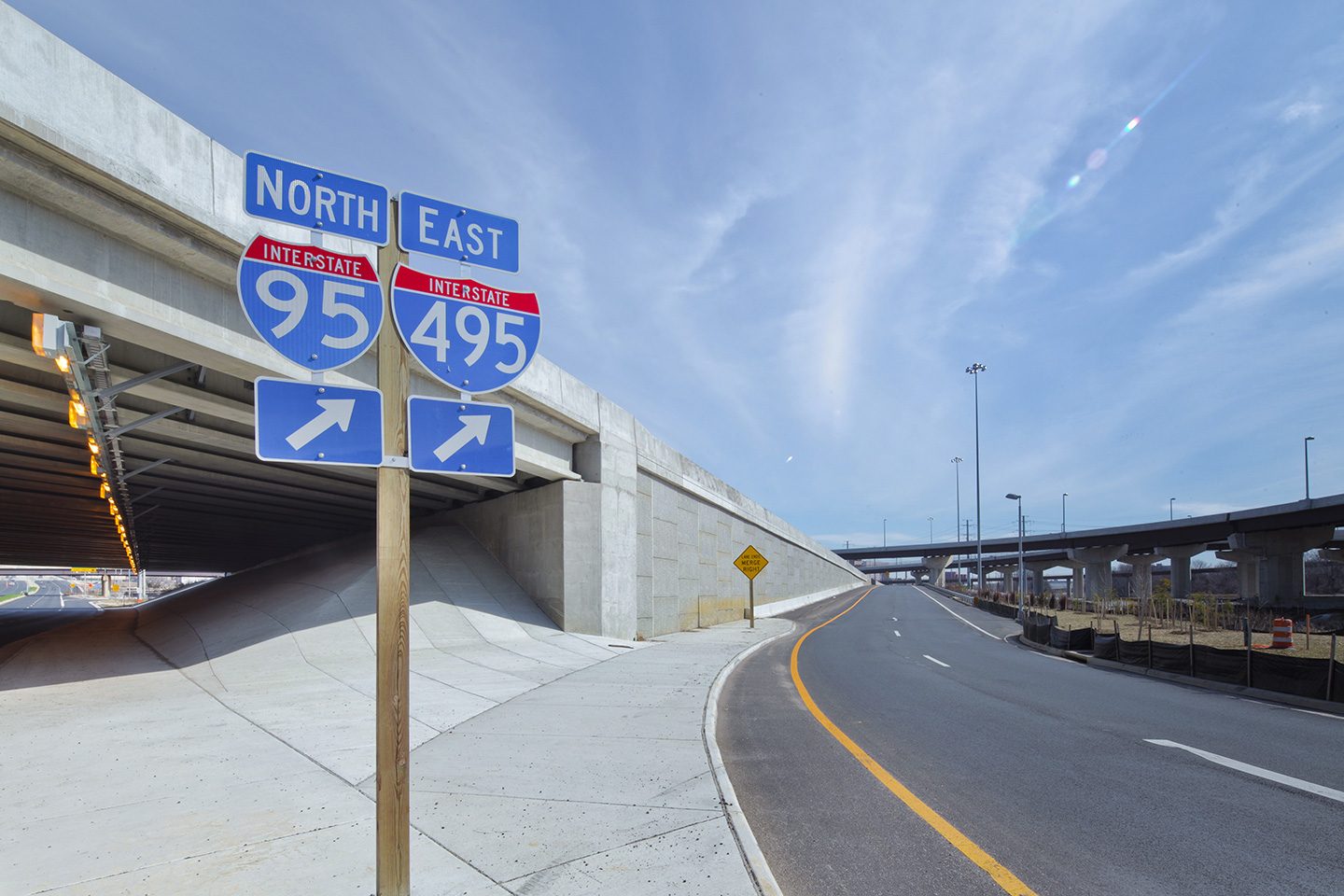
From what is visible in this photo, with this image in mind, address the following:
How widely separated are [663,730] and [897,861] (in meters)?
3.62

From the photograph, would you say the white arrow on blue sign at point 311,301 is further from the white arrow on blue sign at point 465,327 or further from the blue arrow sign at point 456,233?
the blue arrow sign at point 456,233

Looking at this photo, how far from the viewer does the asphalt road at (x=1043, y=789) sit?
434cm

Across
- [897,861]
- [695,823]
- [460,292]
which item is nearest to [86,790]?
[695,823]

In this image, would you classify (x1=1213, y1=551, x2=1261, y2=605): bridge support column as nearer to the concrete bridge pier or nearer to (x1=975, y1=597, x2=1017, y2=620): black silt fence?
the concrete bridge pier

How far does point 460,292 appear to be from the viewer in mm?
3891

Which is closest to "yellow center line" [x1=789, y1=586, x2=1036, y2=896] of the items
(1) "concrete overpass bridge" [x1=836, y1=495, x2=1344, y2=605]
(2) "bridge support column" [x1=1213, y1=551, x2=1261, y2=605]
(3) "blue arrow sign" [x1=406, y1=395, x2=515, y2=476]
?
(3) "blue arrow sign" [x1=406, y1=395, x2=515, y2=476]

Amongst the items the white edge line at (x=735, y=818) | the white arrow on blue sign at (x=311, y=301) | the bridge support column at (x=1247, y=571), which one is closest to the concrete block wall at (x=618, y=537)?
the white edge line at (x=735, y=818)

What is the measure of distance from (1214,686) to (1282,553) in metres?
47.7

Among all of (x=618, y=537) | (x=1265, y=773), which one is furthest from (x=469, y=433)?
(x=618, y=537)

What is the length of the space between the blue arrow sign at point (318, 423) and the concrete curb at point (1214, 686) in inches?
529

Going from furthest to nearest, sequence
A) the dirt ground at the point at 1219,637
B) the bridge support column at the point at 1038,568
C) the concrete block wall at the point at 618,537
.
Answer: the bridge support column at the point at 1038,568 → the concrete block wall at the point at 618,537 → the dirt ground at the point at 1219,637

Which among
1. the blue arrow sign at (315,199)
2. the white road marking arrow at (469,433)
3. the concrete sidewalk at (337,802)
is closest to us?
the blue arrow sign at (315,199)

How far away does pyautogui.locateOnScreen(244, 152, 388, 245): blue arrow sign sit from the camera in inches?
139

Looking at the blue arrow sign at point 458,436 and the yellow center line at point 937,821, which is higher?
the blue arrow sign at point 458,436
